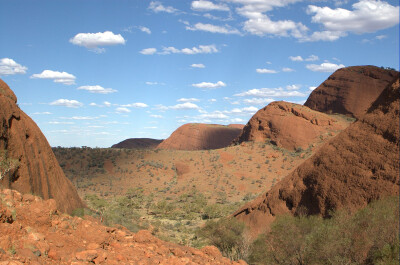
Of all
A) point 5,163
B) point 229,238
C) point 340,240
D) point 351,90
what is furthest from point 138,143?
point 340,240

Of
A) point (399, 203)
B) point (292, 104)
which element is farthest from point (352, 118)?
point (399, 203)

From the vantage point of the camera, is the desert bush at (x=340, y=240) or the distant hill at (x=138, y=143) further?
the distant hill at (x=138, y=143)

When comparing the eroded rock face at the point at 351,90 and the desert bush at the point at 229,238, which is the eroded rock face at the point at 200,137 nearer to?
the eroded rock face at the point at 351,90

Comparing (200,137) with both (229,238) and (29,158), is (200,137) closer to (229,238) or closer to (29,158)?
(229,238)

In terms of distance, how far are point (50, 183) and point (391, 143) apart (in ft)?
39.5

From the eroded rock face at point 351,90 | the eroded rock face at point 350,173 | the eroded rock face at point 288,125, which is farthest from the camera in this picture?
the eroded rock face at point 351,90

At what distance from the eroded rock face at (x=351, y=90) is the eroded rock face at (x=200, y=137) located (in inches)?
1209

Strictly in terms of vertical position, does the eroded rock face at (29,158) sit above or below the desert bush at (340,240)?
above

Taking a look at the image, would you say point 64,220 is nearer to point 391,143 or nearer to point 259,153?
point 391,143

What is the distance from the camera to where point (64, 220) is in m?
7.50

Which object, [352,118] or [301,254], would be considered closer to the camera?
[301,254]

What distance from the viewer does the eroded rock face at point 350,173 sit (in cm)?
1275

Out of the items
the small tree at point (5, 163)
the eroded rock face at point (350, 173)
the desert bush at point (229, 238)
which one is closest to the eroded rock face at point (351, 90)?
the eroded rock face at point (350, 173)

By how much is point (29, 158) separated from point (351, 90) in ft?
176
